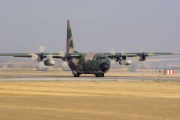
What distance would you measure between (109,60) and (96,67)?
2.34 m

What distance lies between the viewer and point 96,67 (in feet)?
239

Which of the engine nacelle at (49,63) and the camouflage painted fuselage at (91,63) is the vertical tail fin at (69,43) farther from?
the engine nacelle at (49,63)

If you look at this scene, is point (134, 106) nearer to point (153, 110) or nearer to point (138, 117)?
point (153, 110)

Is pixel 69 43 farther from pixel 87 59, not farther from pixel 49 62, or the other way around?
pixel 49 62

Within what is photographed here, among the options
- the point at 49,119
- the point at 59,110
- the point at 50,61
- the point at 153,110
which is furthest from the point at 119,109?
the point at 50,61

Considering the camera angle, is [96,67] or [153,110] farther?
[96,67]

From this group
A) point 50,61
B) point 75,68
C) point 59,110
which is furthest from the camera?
point 75,68

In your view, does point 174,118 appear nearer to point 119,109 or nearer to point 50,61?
point 119,109

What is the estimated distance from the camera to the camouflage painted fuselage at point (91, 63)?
Answer: 72250 millimetres

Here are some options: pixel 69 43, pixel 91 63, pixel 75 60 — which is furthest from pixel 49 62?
pixel 69 43

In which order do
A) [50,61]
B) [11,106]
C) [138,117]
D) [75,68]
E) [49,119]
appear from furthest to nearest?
[75,68] → [50,61] → [11,106] → [138,117] → [49,119]

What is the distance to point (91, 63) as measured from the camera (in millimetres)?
73188

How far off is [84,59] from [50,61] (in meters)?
5.95

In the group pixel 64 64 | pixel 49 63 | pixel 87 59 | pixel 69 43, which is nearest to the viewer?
pixel 49 63
